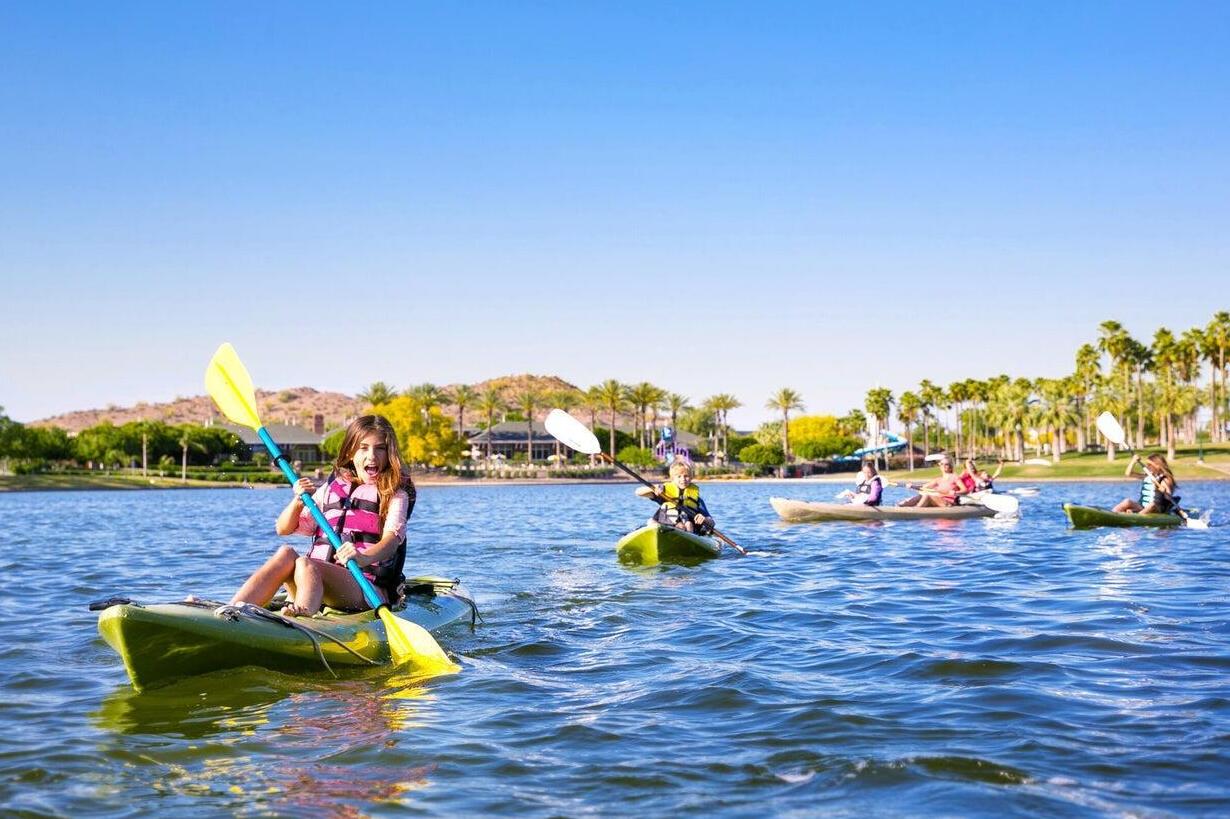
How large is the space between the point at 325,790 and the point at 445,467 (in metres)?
88.4

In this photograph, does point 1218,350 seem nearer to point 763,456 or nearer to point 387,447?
point 763,456

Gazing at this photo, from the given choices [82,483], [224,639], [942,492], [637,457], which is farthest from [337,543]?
[637,457]

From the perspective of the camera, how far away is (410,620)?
754 centimetres

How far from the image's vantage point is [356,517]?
285 inches

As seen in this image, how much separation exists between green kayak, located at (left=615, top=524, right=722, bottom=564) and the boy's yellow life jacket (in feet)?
1.53

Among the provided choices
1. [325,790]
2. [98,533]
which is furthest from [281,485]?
[325,790]

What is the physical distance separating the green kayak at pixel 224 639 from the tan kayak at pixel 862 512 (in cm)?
1559

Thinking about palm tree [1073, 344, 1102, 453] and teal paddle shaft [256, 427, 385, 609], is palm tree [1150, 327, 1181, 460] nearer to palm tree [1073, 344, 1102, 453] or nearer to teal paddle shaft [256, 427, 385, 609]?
palm tree [1073, 344, 1102, 453]

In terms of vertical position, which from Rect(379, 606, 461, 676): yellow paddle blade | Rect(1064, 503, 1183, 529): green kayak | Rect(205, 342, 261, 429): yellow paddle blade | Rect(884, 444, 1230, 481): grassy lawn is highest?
Rect(205, 342, 261, 429): yellow paddle blade

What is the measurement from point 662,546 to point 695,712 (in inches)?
332

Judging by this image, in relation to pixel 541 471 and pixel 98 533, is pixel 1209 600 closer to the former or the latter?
pixel 98 533

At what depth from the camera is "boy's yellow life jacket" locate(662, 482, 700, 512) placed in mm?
14719

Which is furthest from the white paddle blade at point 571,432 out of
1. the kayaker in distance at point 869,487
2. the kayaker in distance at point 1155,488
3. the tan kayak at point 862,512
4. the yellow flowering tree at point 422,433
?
the yellow flowering tree at point 422,433

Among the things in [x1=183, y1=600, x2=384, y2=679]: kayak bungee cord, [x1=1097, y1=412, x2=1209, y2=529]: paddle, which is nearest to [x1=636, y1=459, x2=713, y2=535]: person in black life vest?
[x1=183, y1=600, x2=384, y2=679]: kayak bungee cord
